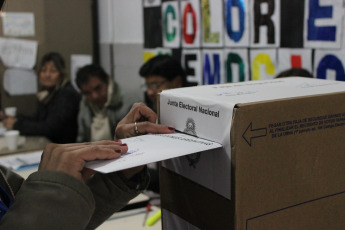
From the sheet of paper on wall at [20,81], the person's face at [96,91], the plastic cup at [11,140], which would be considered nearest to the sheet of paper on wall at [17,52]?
the sheet of paper on wall at [20,81]

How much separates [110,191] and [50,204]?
26 centimetres

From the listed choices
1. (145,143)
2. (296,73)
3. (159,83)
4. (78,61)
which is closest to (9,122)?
(78,61)

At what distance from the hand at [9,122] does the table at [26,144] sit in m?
0.24

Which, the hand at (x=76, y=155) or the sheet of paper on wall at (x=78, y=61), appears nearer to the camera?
the hand at (x=76, y=155)

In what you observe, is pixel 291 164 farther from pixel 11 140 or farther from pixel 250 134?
pixel 11 140

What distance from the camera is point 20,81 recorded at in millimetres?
3857

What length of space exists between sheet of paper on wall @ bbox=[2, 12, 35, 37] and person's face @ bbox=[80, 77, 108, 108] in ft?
3.64

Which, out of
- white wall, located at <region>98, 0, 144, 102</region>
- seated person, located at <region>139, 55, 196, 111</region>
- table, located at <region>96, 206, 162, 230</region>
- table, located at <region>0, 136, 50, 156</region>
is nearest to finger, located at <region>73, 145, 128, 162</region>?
table, located at <region>96, 206, 162, 230</region>

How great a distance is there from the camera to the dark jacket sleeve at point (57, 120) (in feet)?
10.5

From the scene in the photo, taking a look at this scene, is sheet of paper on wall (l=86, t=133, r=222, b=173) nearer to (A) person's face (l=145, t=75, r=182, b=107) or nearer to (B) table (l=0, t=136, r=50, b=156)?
(A) person's face (l=145, t=75, r=182, b=107)

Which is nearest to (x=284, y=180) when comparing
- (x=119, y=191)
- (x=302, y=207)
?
(x=302, y=207)

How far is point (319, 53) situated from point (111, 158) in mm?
1317

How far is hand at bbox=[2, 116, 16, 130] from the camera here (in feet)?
10.7

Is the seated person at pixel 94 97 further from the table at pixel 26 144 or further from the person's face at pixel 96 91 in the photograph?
the table at pixel 26 144
